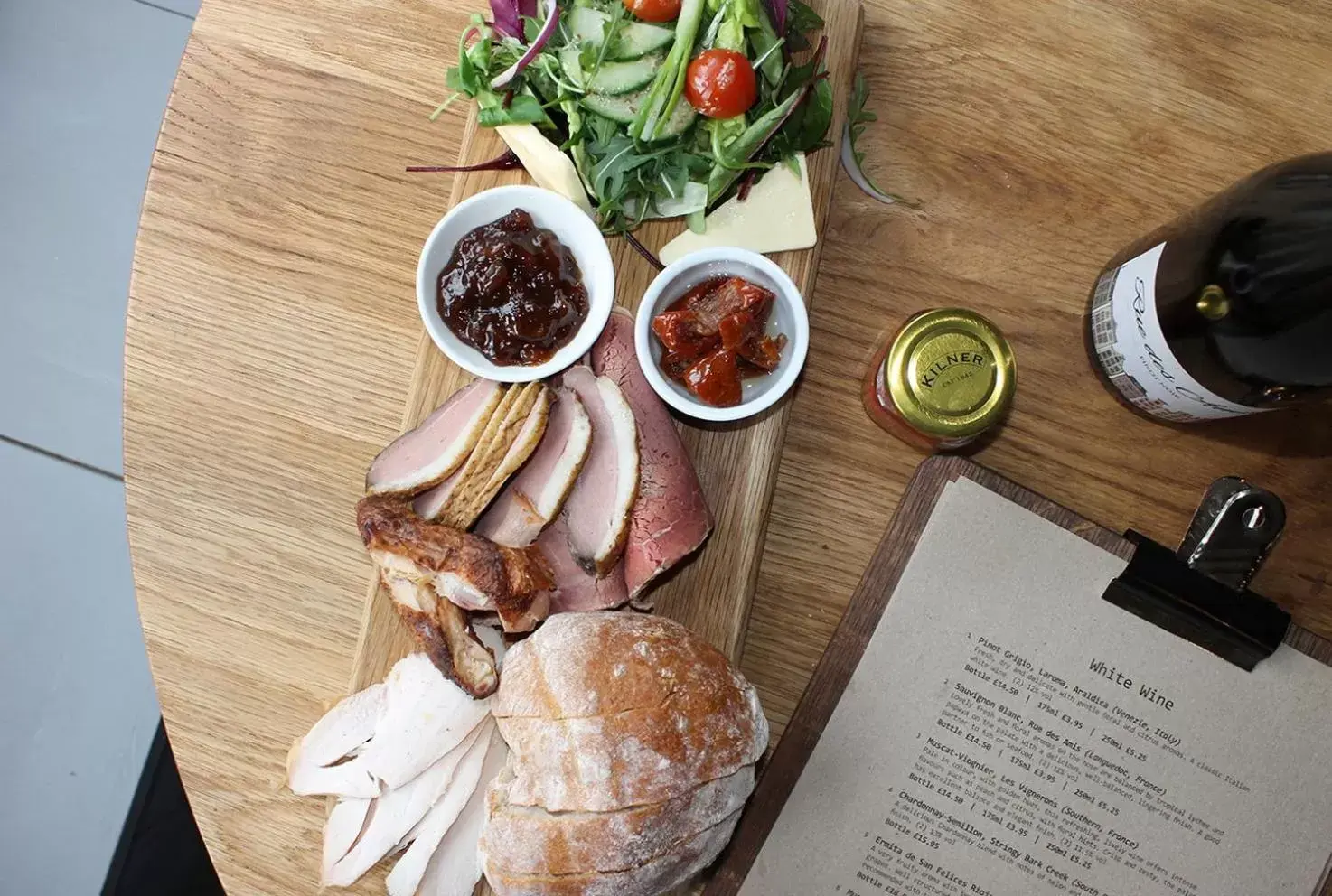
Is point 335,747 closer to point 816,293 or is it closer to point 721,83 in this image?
point 816,293

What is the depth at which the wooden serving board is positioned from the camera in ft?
5.24

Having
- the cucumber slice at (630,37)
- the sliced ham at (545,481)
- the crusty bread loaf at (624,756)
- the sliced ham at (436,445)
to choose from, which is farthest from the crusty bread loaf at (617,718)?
the cucumber slice at (630,37)

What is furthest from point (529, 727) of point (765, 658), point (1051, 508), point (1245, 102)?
point (1245, 102)

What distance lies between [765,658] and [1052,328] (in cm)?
83

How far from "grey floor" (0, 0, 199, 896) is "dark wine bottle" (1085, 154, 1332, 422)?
253 centimetres

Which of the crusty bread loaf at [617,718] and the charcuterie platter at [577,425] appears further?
the charcuterie platter at [577,425]

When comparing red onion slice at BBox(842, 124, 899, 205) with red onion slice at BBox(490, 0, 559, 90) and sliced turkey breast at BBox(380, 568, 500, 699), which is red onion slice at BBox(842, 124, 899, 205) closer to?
red onion slice at BBox(490, 0, 559, 90)

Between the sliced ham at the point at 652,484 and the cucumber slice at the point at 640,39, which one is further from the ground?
the cucumber slice at the point at 640,39

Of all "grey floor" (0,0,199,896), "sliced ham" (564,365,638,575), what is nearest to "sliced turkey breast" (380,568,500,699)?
"sliced ham" (564,365,638,575)

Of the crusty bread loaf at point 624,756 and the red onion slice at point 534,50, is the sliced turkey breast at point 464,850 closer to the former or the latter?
the crusty bread loaf at point 624,756

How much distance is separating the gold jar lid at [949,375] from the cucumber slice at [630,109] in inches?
21.0

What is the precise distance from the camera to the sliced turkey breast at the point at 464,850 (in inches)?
60.6

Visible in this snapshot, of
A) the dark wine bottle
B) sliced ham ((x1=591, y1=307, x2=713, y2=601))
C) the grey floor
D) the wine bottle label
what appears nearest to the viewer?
the dark wine bottle

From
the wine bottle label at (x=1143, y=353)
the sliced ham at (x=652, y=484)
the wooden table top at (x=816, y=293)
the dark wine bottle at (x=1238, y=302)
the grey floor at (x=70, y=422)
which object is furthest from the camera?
the grey floor at (x=70, y=422)
